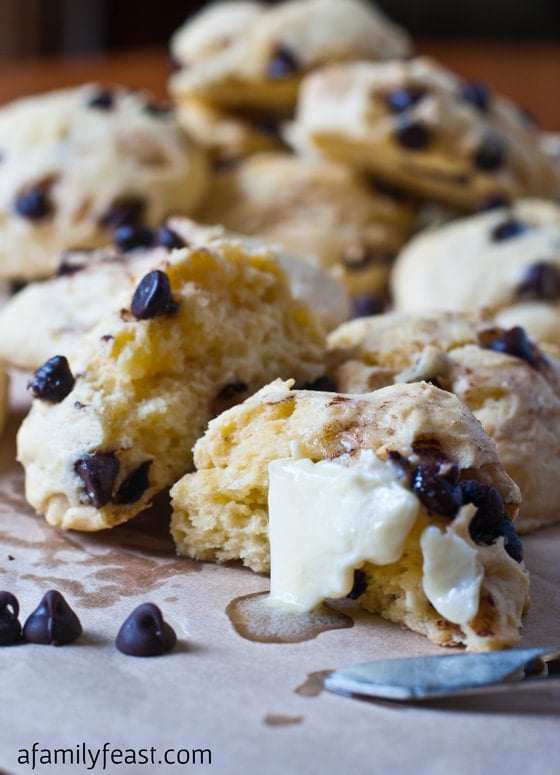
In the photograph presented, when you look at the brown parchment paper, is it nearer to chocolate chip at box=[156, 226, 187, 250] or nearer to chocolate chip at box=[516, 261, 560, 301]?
chocolate chip at box=[156, 226, 187, 250]

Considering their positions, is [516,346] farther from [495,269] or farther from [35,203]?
[35,203]

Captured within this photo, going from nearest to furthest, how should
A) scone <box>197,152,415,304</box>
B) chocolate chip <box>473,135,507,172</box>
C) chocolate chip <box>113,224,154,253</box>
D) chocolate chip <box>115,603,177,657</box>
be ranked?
chocolate chip <box>115,603,177,657</box>
chocolate chip <box>113,224,154,253</box>
chocolate chip <box>473,135,507,172</box>
scone <box>197,152,415,304</box>

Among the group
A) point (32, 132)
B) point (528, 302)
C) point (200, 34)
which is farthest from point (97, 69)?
point (528, 302)

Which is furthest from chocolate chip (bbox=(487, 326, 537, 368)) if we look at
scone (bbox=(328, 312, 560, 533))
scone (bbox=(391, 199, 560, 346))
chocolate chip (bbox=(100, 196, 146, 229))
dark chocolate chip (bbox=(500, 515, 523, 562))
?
chocolate chip (bbox=(100, 196, 146, 229))

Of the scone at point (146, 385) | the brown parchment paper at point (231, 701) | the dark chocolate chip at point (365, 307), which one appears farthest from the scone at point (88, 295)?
the brown parchment paper at point (231, 701)

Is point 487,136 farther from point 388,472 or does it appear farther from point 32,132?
point 388,472

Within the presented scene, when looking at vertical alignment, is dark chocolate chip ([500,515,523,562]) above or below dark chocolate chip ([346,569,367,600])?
above

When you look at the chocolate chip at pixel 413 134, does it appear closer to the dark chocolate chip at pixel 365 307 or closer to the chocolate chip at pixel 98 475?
the dark chocolate chip at pixel 365 307

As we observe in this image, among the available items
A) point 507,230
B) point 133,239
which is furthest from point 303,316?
point 507,230
